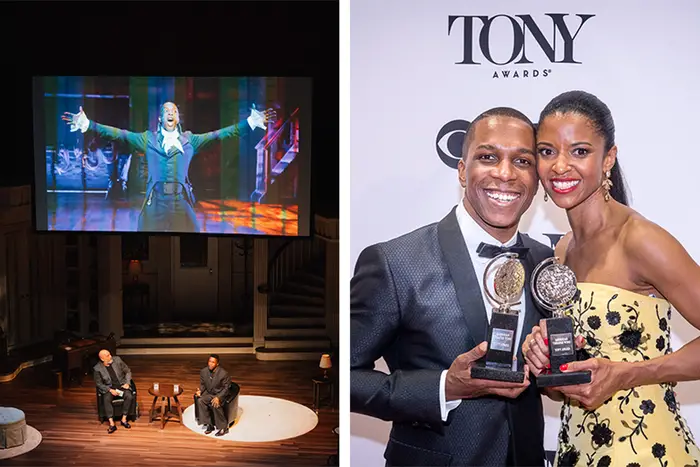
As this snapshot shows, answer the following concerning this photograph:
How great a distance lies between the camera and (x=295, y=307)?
195 inches

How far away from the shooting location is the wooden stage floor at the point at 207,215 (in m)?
4.87

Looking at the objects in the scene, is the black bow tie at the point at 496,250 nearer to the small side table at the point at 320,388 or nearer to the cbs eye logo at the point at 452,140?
the cbs eye logo at the point at 452,140

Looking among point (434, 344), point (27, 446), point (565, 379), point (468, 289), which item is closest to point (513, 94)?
point (468, 289)

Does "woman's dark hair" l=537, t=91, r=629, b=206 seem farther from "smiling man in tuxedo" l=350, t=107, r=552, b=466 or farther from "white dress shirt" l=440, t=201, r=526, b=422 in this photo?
"white dress shirt" l=440, t=201, r=526, b=422

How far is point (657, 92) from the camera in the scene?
4.07 meters

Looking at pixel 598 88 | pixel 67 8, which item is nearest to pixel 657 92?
pixel 598 88

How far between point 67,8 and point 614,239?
331 cm

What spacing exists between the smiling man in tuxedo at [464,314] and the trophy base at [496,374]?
0.22 feet

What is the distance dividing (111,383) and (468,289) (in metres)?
2.26

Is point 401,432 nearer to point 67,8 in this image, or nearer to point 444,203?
point 444,203

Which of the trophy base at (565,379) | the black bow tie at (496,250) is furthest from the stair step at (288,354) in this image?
the trophy base at (565,379)

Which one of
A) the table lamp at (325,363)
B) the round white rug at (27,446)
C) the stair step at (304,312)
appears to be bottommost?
the round white rug at (27,446)

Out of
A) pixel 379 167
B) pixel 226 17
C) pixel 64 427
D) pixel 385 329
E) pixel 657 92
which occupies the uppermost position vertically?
pixel 226 17

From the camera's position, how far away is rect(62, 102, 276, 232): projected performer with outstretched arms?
4832 mm
